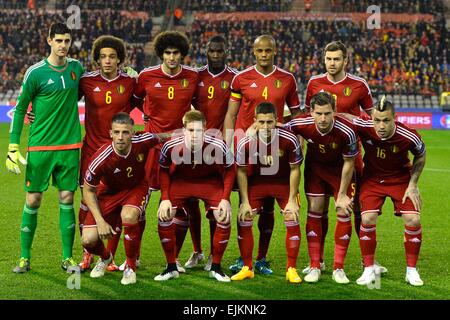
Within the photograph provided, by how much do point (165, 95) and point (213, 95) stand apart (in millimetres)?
509

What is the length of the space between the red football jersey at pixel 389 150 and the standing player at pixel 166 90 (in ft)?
5.56

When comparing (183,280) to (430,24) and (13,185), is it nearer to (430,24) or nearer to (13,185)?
(13,185)

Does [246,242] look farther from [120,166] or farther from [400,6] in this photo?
[400,6]

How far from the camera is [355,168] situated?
7.75m

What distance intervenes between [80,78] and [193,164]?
4.67ft

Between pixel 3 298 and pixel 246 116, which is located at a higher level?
pixel 246 116

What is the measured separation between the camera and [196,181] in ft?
24.8

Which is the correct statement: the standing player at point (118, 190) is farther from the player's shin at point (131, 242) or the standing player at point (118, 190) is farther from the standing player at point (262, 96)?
the standing player at point (262, 96)

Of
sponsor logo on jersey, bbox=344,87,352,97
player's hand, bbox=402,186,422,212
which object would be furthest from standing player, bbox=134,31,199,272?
player's hand, bbox=402,186,422,212

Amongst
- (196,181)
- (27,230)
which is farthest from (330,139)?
(27,230)

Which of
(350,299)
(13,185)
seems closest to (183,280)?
(350,299)

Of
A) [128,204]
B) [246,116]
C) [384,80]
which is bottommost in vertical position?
[384,80]

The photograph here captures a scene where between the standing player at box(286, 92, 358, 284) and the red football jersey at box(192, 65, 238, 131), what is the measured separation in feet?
3.33

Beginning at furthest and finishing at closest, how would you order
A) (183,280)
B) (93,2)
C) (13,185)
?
(93,2) → (13,185) → (183,280)
